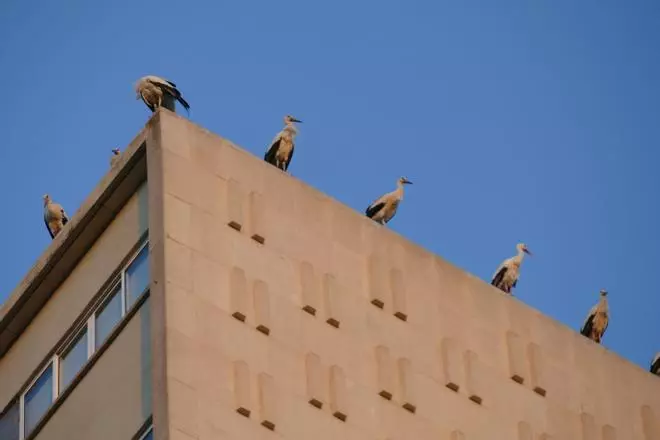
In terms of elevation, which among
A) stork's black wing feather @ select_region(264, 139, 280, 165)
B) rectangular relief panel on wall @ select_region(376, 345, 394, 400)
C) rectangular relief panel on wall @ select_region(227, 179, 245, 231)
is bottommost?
rectangular relief panel on wall @ select_region(376, 345, 394, 400)

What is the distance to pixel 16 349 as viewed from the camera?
171ft

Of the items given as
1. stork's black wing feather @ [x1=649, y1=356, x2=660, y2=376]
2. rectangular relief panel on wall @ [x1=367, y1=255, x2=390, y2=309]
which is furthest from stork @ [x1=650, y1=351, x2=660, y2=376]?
rectangular relief panel on wall @ [x1=367, y1=255, x2=390, y2=309]

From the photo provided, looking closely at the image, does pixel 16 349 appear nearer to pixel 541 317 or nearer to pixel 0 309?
pixel 0 309

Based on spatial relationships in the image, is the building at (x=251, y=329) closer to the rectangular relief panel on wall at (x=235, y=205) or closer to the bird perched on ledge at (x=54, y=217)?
the rectangular relief panel on wall at (x=235, y=205)

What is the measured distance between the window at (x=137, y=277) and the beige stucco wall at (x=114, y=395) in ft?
Result: 1.76

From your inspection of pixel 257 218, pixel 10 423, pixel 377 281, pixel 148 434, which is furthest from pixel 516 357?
pixel 148 434

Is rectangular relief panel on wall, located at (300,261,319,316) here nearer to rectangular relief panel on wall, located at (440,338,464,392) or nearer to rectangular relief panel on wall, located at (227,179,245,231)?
rectangular relief panel on wall, located at (227,179,245,231)

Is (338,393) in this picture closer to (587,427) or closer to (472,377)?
(472,377)

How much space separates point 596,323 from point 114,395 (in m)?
14.0

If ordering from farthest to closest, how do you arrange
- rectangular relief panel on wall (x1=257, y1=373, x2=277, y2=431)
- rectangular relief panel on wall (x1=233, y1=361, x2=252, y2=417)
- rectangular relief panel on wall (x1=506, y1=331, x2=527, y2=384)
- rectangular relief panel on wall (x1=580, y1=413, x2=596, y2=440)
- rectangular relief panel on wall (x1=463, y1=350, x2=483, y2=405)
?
rectangular relief panel on wall (x1=580, y1=413, x2=596, y2=440)
rectangular relief panel on wall (x1=506, y1=331, x2=527, y2=384)
rectangular relief panel on wall (x1=463, y1=350, x2=483, y2=405)
rectangular relief panel on wall (x1=257, y1=373, x2=277, y2=431)
rectangular relief panel on wall (x1=233, y1=361, x2=252, y2=417)

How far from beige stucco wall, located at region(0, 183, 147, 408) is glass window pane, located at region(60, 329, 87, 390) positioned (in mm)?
437

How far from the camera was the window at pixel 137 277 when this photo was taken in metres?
48.1

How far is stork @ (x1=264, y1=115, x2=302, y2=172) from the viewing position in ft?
177

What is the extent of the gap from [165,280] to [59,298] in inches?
200
